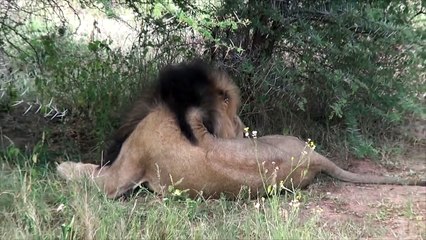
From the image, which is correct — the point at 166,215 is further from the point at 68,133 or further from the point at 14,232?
the point at 68,133

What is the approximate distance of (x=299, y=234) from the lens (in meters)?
3.72

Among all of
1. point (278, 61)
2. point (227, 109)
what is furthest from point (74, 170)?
point (278, 61)

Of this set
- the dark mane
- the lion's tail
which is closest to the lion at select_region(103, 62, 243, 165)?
the dark mane

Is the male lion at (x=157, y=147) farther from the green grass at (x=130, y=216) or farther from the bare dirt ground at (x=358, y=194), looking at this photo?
the bare dirt ground at (x=358, y=194)

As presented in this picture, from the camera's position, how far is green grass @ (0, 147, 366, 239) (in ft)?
12.2

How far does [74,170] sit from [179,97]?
0.80 metres

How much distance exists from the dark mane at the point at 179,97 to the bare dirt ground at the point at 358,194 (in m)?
0.73

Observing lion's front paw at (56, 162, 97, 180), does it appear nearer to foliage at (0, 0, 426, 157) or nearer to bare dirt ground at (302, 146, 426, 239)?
foliage at (0, 0, 426, 157)

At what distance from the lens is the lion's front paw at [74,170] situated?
4.51 metres

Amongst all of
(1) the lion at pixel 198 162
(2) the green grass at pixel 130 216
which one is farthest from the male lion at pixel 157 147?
(2) the green grass at pixel 130 216

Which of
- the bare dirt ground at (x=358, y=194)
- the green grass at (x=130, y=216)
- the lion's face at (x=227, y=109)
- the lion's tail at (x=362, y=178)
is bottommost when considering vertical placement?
the green grass at (x=130, y=216)

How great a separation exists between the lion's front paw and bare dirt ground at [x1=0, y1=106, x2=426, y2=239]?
0.69 meters

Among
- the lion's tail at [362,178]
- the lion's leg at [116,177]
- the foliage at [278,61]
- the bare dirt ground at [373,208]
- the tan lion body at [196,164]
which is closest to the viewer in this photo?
the bare dirt ground at [373,208]

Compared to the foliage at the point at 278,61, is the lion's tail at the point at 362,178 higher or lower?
lower
